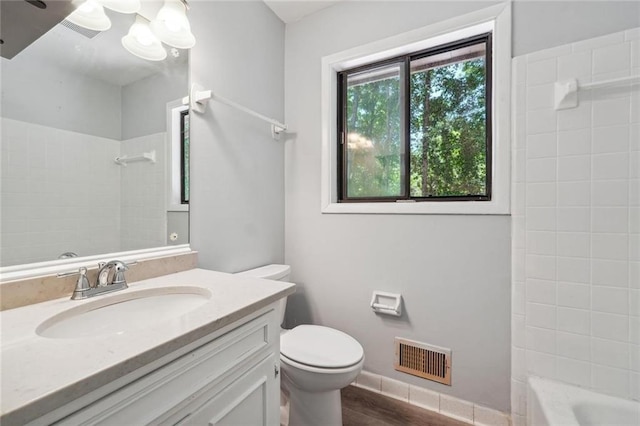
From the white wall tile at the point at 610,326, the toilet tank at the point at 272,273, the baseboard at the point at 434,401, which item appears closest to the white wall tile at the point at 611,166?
the white wall tile at the point at 610,326

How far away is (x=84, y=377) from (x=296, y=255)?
4.98 ft

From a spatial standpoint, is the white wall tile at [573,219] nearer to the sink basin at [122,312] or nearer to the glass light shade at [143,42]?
the sink basin at [122,312]

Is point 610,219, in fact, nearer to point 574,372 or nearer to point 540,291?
point 540,291

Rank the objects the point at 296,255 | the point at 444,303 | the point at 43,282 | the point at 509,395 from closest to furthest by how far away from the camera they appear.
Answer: the point at 43,282 → the point at 509,395 → the point at 444,303 → the point at 296,255

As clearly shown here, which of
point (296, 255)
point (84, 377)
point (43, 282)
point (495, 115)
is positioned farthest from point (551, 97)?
point (43, 282)

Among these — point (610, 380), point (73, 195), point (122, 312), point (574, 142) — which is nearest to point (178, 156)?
point (73, 195)

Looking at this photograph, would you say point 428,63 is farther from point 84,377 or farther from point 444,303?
point 84,377

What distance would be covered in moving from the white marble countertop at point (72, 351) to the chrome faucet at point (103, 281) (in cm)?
3

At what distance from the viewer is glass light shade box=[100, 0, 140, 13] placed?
102cm

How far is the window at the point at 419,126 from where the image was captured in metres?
1.54

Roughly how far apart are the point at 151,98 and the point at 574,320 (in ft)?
6.83

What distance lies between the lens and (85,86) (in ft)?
3.32

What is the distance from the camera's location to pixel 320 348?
1.33 meters

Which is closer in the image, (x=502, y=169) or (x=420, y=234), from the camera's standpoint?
(x=502, y=169)
